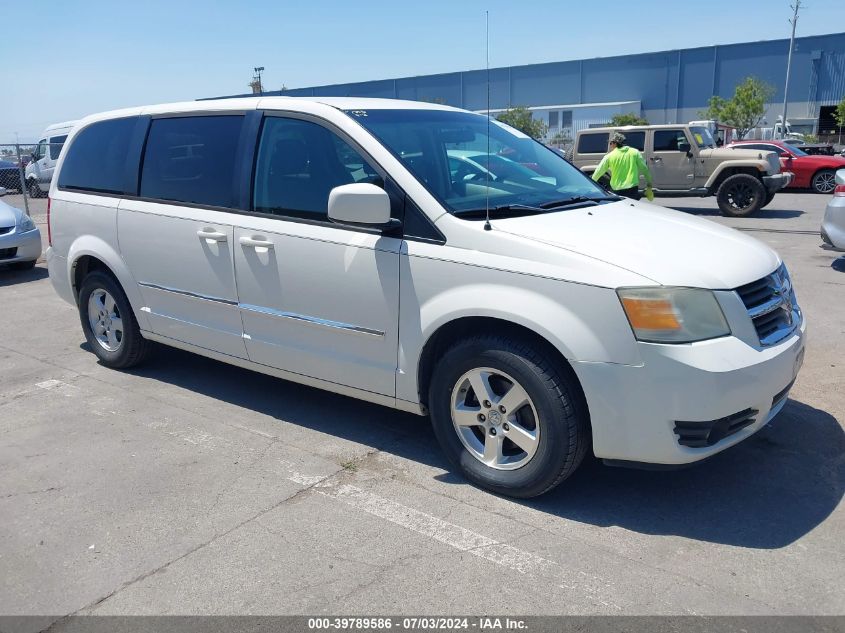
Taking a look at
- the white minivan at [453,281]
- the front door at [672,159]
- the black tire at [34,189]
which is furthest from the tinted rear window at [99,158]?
the black tire at [34,189]

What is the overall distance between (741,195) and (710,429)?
45.4 ft

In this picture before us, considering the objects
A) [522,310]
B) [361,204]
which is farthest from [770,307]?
[361,204]

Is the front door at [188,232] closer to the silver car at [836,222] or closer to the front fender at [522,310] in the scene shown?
the front fender at [522,310]

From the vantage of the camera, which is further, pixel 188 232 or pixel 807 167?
pixel 807 167

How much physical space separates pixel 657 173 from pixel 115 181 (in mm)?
13322

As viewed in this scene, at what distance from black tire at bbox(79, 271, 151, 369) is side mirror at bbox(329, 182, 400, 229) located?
8.35 feet

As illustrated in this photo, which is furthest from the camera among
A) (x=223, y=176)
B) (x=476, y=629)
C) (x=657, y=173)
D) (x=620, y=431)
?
(x=657, y=173)

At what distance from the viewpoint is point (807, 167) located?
2034cm

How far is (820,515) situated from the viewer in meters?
3.40

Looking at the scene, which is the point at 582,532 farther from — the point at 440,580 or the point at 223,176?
the point at 223,176

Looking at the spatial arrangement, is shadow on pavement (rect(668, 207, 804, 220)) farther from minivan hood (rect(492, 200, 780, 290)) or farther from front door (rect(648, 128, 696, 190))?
minivan hood (rect(492, 200, 780, 290))

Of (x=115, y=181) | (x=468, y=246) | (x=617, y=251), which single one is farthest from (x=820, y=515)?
(x=115, y=181)

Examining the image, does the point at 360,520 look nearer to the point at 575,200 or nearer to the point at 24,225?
the point at 575,200

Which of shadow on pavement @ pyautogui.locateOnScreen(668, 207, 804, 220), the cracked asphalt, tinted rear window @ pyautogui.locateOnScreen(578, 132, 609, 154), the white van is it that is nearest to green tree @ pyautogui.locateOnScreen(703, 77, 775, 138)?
shadow on pavement @ pyautogui.locateOnScreen(668, 207, 804, 220)
